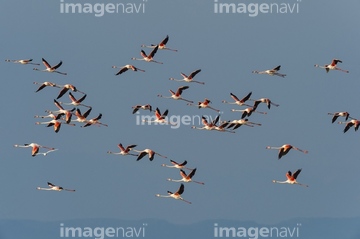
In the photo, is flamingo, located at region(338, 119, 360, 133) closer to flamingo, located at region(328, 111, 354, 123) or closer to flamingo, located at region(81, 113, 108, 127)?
flamingo, located at region(328, 111, 354, 123)

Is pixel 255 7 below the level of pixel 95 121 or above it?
above

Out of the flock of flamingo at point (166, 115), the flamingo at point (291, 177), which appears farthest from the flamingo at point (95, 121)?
the flamingo at point (291, 177)

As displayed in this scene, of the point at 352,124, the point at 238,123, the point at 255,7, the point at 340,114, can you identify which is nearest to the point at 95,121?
the point at 238,123

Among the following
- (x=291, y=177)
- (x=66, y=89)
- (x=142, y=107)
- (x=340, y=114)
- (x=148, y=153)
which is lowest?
(x=291, y=177)

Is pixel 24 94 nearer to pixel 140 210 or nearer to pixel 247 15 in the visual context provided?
pixel 140 210

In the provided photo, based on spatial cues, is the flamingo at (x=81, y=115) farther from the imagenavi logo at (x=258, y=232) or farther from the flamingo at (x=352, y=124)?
the flamingo at (x=352, y=124)

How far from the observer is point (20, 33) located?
54.0ft

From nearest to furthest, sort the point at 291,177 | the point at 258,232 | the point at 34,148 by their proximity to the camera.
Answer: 1. the point at 34,148
2. the point at 291,177
3. the point at 258,232

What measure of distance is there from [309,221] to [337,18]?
2836 mm

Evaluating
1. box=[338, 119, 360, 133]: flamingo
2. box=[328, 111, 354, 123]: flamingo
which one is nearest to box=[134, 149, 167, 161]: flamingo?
box=[328, 111, 354, 123]: flamingo

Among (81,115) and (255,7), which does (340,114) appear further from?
(81,115)

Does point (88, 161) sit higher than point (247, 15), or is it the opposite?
point (247, 15)

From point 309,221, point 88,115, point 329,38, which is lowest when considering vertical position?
point 309,221

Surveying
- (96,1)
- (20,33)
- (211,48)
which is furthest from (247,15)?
(20,33)
